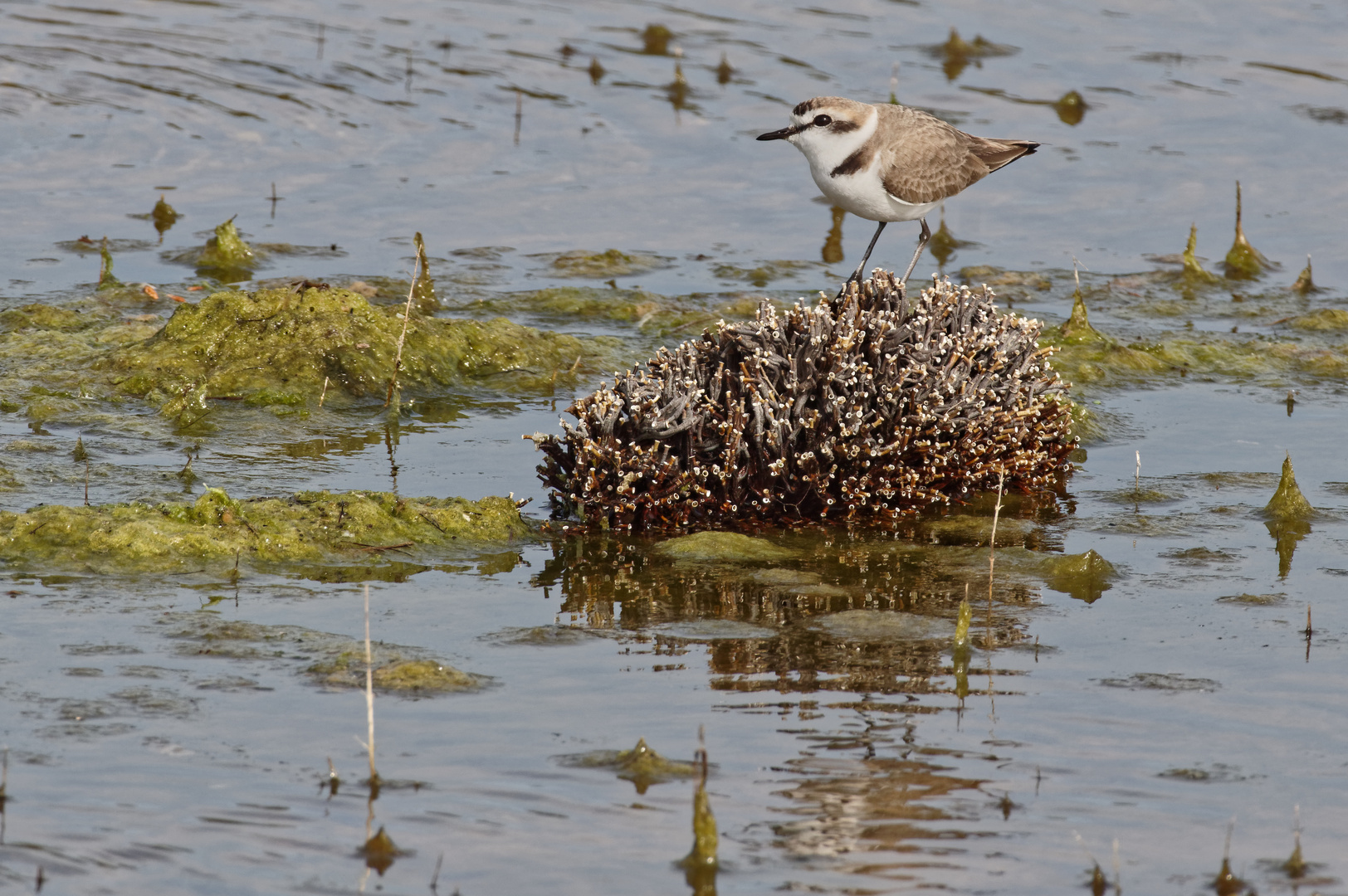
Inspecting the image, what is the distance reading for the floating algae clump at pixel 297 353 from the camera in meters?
10.6

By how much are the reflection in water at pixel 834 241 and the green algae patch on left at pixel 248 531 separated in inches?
274

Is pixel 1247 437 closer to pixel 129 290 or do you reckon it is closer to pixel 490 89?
pixel 129 290

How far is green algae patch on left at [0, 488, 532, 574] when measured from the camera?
24.5 ft

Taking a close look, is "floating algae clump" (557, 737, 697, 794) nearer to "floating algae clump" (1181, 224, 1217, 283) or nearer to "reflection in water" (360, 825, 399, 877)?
"reflection in water" (360, 825, 399, 877)

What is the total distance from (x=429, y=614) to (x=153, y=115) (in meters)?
11.9

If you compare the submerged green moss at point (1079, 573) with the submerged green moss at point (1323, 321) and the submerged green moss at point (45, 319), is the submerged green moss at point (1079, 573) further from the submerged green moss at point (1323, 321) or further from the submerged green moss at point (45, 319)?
the submerged green moss at point (45, 319)

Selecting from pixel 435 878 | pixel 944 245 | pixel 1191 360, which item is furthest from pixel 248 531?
pixel 944 245

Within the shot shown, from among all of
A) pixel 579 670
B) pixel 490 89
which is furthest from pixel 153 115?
pixel 579 670

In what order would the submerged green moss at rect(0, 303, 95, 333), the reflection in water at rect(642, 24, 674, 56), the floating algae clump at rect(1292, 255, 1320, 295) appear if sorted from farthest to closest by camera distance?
1. the reflection in water at rect(642, 24, 674, 56)
2. the floating algae clump at rect(1292, 255, 1320, 295)
3. the submerged green moss at rect(0, 303, 95, 333)

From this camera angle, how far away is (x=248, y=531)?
25.3 ft

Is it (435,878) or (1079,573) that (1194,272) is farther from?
(435,878)

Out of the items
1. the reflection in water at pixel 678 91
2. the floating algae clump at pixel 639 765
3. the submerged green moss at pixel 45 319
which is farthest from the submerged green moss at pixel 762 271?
the floating algae clump at pixel 639 765

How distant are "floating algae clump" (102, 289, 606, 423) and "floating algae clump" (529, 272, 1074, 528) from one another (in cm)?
269

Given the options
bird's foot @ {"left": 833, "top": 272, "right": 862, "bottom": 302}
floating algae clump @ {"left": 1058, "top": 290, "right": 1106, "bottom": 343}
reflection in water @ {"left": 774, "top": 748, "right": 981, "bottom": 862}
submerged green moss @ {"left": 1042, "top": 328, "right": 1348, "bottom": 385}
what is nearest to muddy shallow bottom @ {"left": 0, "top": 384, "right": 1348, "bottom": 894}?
reflection in water @ {"left": 774, "top": 748, "right": 981, "bottom": 862}
